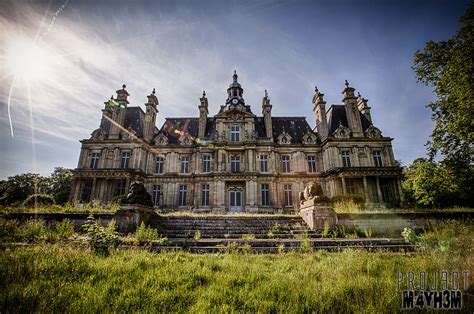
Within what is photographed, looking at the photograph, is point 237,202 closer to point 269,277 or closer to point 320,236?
point 320,236

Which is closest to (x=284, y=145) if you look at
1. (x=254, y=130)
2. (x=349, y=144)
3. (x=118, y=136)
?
(x=254, y=130)

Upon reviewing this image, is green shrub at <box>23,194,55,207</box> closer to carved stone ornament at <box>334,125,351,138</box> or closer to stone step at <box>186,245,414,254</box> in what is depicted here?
stone step at <box>186,245,414,254</box>

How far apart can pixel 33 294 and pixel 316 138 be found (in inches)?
1037

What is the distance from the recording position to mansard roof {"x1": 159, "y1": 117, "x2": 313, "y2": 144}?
2644 centimetres

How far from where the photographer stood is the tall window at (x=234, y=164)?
23578mm

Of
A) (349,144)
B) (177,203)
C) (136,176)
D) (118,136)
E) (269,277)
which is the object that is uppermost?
(118,136)

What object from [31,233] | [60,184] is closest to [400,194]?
[31,233]

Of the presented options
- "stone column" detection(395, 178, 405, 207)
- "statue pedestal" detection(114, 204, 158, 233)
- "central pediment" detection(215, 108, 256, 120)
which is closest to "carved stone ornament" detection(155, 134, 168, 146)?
"central pediment" detection(215, 108, 256, 120)

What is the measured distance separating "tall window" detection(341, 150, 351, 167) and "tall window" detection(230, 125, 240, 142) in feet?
40.3

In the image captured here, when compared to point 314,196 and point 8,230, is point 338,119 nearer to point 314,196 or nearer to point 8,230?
point 314,196

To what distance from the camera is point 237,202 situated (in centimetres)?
2258

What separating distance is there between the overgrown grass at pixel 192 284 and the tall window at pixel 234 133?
2051cm

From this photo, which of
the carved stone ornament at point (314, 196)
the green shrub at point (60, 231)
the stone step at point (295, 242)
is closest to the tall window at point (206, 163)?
the carved stone ornament at point (314, 196)

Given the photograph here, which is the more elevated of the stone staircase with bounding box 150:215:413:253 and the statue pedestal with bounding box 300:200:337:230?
the statue pedestal with bounding box 300:200:337:230
